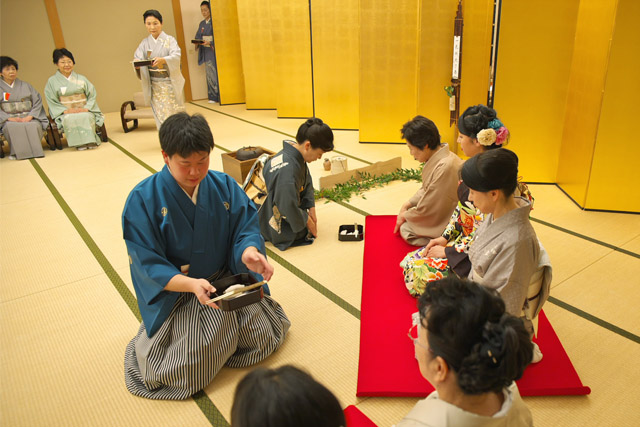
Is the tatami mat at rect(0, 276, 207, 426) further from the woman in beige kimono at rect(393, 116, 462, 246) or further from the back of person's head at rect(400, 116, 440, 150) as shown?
the back of person's head at rect(400, 116, 440, 150)

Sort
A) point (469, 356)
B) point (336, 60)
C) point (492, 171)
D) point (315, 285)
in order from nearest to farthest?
point (469, 356)
point (492, 171)
point (315, 285)
point (336, 60)

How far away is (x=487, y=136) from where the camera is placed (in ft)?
9.68

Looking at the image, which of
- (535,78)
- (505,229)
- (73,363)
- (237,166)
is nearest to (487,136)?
(505,229)

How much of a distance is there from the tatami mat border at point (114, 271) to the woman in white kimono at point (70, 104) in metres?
0.64

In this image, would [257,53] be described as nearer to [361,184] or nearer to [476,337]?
[361,184]

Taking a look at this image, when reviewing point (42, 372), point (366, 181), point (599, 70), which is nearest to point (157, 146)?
point (366, 181)

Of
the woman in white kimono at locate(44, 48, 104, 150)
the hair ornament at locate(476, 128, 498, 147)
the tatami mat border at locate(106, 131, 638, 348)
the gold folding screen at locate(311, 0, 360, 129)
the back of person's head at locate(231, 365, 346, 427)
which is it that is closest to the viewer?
the back of person's head at locate(231, 365, 346, 427)

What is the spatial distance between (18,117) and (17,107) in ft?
0.49

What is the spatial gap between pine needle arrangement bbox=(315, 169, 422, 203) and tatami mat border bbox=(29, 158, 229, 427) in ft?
6.75

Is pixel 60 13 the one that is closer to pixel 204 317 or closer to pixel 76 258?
pixel 76 258

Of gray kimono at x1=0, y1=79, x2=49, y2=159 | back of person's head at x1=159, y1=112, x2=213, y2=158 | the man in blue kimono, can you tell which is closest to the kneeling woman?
the man in blue kimono

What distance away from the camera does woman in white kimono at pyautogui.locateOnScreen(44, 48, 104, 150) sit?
6.92m

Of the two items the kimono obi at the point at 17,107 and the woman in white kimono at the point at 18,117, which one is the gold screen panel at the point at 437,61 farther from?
the kimono obi at the point at 17,107

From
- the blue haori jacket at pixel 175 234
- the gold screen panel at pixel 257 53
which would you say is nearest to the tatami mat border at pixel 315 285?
the blue haori jacket at pixel 175 234
